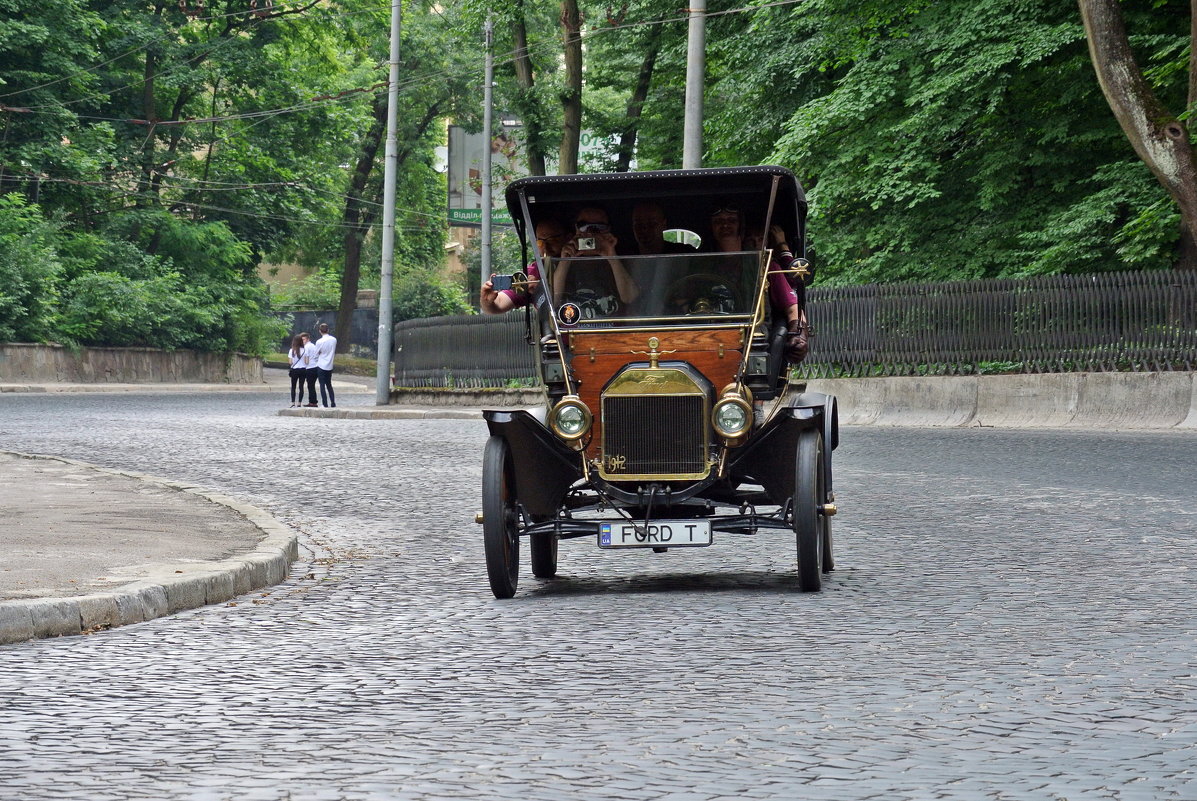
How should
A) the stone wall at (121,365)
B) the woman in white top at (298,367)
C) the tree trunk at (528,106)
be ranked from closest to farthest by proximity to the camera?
the woman in white top at (298,367)
the tree trunk at (528,106)
the stone wall at (121,365)

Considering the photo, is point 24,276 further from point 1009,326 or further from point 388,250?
point 1009,326

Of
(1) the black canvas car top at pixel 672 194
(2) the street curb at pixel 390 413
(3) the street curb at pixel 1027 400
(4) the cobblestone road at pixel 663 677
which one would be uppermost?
(1) the black canvas car top at pixel 672 194

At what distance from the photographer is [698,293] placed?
9672mm

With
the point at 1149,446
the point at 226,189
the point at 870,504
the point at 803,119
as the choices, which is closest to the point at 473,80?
the point at 226,189

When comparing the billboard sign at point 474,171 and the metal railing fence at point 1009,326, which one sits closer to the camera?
the metal railing fence at point 1009,326

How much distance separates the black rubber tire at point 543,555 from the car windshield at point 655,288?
1.20 meters

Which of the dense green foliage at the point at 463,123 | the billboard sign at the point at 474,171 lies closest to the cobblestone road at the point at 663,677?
the dense green foliage at the point at 463,123

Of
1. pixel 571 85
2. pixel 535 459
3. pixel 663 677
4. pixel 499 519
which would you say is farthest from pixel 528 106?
pixel 663 677

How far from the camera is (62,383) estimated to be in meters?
48.2

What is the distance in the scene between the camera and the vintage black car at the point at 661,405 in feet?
29.6

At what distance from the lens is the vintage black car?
9.02 m

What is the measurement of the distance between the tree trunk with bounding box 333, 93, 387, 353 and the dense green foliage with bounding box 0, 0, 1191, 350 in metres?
0.16

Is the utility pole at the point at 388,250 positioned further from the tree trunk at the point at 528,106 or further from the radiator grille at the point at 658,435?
the radiator grille at the point at 658,435

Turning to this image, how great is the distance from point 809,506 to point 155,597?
10.3ft
